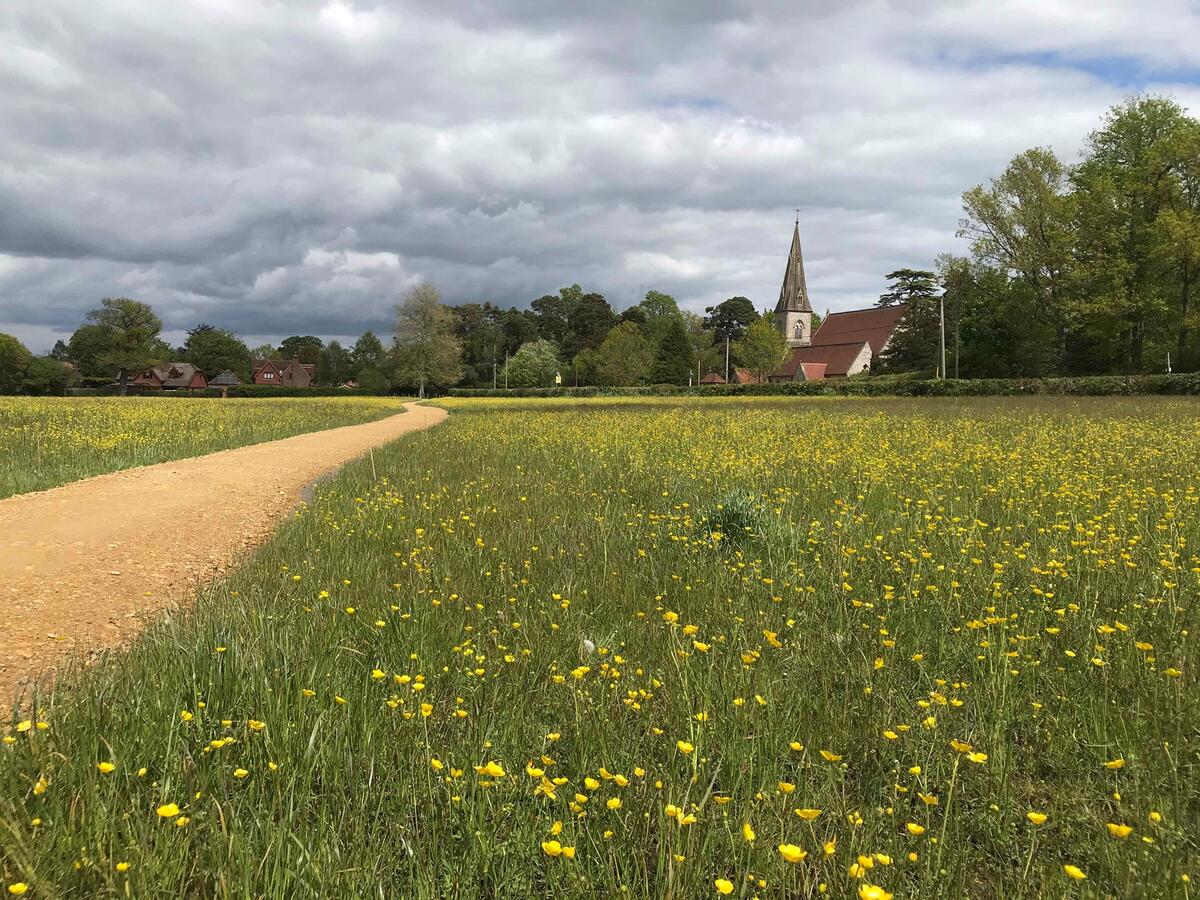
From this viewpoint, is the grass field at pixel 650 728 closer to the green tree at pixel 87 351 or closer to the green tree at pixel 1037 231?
the green tree at pixel 1037 231

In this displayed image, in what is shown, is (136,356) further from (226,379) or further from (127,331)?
(226,379)

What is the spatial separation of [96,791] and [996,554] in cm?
493

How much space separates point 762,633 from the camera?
10.4 feet

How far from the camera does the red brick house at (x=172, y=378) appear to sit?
97188mm

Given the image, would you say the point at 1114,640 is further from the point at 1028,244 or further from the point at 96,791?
the point at 1028,244

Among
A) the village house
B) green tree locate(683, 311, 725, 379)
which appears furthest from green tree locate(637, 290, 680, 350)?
the village house

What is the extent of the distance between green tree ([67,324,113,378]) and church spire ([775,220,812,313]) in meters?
101

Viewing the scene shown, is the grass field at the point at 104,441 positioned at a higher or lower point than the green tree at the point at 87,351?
lower

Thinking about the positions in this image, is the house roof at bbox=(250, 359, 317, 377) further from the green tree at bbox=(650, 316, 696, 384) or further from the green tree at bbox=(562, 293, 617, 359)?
the green tree at bbox=(650, 316, 696, 384)

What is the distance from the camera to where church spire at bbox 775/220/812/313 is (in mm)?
103938

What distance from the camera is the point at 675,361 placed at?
264ft

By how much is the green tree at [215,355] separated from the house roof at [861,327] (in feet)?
326

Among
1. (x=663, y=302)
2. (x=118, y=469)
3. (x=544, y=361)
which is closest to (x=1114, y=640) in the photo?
(x=118, y=469)

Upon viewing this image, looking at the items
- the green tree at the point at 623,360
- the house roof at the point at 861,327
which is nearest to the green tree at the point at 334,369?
the green tree at the point at 623,360
